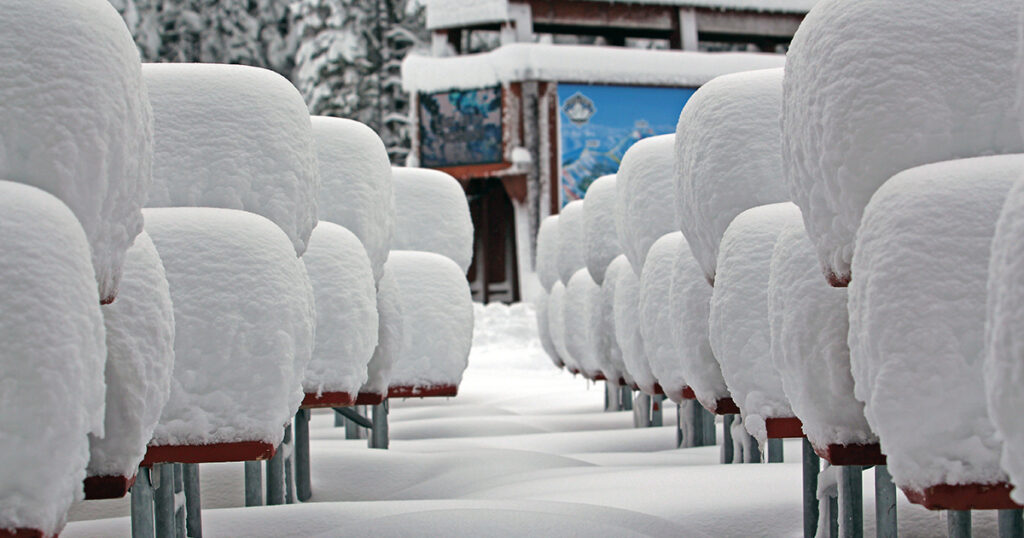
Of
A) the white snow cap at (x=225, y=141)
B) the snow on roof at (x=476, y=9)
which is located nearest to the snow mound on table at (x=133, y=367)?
the white snow cap at (x=225, y=141)

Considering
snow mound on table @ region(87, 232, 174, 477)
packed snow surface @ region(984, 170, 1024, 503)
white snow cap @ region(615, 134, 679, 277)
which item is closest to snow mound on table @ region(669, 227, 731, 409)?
white snow cap @ region(615, 134, 679, 277)

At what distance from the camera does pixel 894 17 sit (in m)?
0.89

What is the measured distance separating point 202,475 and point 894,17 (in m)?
1.47

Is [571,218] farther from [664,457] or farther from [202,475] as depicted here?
[202,475]

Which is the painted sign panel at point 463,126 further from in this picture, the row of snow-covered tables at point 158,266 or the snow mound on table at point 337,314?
the snow mound on table at point 337,314

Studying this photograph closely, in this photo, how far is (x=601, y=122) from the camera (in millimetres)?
9305

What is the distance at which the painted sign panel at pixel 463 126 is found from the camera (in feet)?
30.5

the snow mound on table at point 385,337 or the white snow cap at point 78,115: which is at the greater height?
the white snow cap at point 78,115

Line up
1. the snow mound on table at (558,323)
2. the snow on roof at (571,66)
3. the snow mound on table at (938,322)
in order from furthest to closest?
the snow on roof at (571,66), the snow mound on table at (558,323), the snow mound on table at (938,322)

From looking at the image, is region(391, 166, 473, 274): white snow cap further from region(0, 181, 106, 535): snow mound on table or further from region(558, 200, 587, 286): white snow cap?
region(0, 181, 106, 535): snow mound on table

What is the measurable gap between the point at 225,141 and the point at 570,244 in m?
2.45

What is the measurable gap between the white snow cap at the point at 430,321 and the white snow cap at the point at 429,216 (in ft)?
0.52

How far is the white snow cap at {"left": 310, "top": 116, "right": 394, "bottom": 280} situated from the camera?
6.40 feet

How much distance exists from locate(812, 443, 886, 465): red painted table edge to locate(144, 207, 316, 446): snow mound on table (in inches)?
22.8
